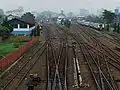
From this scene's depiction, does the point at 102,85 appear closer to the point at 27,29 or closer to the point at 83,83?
the point at 83,83

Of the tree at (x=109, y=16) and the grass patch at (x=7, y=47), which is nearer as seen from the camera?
the grass patch at (x=7, y=47)

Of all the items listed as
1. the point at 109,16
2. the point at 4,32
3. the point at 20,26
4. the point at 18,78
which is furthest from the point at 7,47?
the point at 109,16

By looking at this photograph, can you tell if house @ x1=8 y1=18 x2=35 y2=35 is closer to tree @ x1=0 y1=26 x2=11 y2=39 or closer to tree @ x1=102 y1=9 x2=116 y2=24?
tree @ x1=0 y1=26 x2=11 y2=39

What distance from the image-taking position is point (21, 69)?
2356cm

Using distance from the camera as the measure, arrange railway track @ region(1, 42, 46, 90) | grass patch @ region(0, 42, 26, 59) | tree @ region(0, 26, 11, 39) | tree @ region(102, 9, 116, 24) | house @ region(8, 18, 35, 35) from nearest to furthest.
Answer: railway track @ region(1, 42, 46, 90), grass patch @ region(0, 42, 26, 59), tree @ region(0, 26, 11, 39), house @ region(8, 18, 35, 35), tree @ region(102, 9, 116, 24)

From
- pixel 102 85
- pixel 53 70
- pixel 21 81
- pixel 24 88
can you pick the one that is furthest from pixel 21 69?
pixel 102 85

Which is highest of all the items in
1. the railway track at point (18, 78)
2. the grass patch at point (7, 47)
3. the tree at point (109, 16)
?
the tree at point (109, 16)

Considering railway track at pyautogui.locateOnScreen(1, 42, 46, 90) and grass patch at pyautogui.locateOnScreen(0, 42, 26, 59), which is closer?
railway track at pyautogui.locateOnScreen(1, 42, 46, 90)

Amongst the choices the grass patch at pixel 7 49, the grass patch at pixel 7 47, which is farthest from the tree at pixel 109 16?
the grass patch at pixel 7 49

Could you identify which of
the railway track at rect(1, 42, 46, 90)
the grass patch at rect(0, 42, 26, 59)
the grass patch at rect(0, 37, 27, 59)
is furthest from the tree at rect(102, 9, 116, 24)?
the railway track at rect(1, 42, 46, 90)

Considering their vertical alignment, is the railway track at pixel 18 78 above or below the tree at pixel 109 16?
below

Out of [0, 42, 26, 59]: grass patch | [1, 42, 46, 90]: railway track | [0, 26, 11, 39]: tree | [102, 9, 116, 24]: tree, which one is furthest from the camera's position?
[102, 9, 116, 24]: tree

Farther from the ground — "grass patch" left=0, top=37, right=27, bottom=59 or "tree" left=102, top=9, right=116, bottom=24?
"tree" left=102, top=9, right=116, bottom=24

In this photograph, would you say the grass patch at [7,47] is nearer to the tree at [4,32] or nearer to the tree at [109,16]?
the tree at [4,32]
